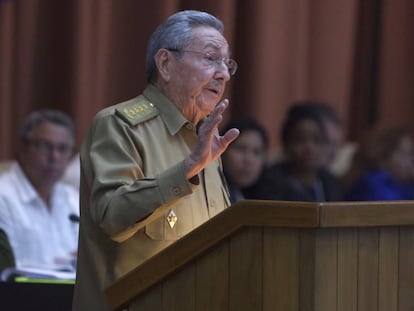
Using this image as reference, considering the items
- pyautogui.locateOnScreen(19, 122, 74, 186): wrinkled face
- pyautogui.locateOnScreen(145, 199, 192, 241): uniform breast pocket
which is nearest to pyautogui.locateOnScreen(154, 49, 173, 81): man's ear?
pyautogui.locateOnScreen(145, 199, 192, 241): uniform breast pocket

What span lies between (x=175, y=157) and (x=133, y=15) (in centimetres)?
349

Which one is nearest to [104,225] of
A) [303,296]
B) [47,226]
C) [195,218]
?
[195,218]

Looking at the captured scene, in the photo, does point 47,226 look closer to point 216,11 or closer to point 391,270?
point 216,11

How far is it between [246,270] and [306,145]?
3.41 m

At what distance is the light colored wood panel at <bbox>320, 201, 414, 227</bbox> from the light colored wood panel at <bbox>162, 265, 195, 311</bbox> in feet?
1.06

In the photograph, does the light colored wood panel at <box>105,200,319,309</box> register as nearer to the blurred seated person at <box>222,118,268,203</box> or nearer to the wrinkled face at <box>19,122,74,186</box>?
the wrinkled face at <box>19,122,74,186</box>

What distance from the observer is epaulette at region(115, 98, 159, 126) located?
8.82ft

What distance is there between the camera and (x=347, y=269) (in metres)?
2.26

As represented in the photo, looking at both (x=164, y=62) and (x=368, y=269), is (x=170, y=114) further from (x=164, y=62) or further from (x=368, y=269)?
(x=368, y=269)

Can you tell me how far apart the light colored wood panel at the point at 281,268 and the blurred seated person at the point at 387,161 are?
3.52m

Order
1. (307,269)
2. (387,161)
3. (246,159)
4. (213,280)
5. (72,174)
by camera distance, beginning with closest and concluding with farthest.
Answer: (307,269) → (213,280) → (246,159) → (72,174) → (387,161)

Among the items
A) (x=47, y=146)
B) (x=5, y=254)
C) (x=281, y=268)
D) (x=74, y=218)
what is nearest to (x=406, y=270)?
(x=281, y=268)

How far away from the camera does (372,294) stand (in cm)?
229

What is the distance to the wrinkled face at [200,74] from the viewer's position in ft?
9.01
